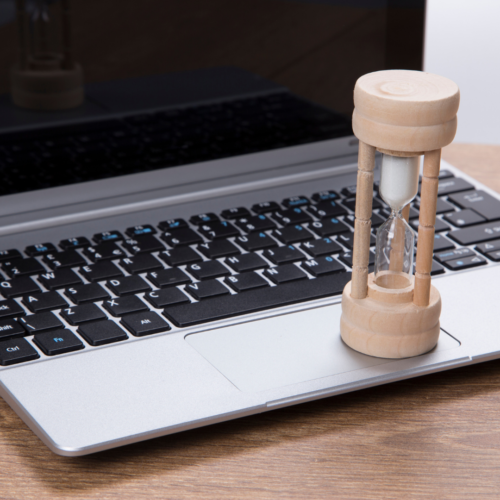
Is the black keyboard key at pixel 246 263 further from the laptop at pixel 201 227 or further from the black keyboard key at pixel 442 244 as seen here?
the black keyboard key at pixel 442 244

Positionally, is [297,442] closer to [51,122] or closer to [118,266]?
[118,266]

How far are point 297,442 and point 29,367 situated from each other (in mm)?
200

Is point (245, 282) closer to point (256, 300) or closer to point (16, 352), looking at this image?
point (256, 300)

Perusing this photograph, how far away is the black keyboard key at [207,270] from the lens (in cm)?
71

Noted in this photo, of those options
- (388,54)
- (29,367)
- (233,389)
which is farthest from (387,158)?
(388,54)

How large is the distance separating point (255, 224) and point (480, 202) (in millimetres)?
247

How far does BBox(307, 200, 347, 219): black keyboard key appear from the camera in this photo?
0.84 metres

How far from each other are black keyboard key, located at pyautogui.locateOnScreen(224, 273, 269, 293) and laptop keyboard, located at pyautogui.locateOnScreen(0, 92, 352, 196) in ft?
0.69

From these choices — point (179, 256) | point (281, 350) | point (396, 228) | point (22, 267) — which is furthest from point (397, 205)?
point (22, 267)

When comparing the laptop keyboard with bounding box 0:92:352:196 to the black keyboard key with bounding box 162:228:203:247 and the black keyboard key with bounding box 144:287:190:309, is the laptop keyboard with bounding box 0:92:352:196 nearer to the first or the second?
the black keyboard key with bounding box 162:228:203:247

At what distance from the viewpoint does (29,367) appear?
58 cm

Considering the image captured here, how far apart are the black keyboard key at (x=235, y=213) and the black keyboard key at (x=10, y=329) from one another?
0.89 ft

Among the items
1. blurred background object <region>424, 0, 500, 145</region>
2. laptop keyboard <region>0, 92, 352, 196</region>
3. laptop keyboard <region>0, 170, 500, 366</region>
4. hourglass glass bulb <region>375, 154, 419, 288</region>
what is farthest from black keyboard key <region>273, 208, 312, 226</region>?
blurred background object <region>424, 0, 500, 145</region>

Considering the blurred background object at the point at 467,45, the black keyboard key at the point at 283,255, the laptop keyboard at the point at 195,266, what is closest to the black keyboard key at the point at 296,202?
the laptop keyboard at the point at 195,266
